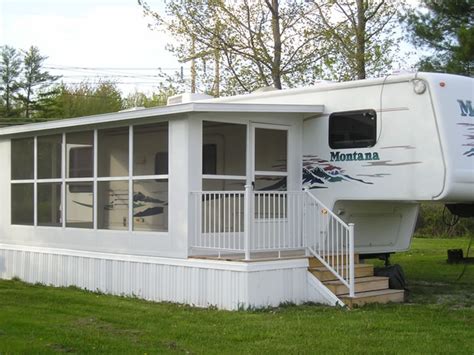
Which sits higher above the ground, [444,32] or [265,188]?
[444,32]

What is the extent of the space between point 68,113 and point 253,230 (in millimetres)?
28169

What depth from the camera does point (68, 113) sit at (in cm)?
3669

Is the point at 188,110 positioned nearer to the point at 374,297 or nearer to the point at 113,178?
the point at 113,178

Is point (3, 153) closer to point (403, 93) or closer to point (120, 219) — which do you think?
point (120, 219)

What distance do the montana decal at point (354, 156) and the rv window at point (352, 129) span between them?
10 centimetres

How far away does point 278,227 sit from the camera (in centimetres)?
1049

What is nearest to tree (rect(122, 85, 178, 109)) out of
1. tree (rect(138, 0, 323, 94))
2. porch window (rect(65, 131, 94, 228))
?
tree (rect(138, 0, 323, 94))

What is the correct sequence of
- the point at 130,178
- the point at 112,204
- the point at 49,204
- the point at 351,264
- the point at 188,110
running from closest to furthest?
the point at 351,264 < the point at 188,110 < the point at 130,178 < the point at 112,204 < the point at 49,204

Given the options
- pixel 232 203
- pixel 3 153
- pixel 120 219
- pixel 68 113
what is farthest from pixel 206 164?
pixel 68 113

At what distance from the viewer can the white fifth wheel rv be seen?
1002 centimetres

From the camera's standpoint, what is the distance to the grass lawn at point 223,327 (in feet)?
24.5

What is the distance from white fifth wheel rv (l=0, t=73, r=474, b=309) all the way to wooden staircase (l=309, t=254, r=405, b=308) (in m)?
0.02

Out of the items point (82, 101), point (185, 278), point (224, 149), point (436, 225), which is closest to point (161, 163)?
point (224, 149)

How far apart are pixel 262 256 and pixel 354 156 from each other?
1980 mm
